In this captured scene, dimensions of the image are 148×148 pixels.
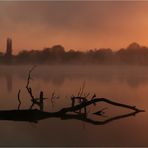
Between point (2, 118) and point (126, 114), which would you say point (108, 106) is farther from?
point (2, 118)

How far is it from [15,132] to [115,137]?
118 cm

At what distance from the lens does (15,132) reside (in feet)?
16.1

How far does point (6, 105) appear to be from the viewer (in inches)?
273

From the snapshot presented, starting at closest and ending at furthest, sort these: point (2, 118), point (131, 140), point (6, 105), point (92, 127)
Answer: point (131, 140), point (2, 118), point (92, 127), point (6, 105)

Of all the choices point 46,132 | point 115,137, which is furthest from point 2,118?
point 115,137

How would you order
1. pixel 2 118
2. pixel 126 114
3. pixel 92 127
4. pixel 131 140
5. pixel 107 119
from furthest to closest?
pixel 126 114, pixel 107 119, pixel 92 127, pixel 2 118, pixel 131 140

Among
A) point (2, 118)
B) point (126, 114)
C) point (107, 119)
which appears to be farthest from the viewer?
point (126, 114)

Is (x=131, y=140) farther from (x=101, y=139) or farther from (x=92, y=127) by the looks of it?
(x=92, y=127)

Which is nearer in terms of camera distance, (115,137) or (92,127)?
(115,137)

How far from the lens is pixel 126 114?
636 centimetres

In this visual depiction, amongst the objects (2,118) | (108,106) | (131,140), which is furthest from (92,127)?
(108,106)

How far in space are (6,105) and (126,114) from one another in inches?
79.7

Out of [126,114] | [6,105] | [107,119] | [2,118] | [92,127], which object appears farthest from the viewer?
[6,105]

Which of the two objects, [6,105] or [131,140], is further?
[6,105]
